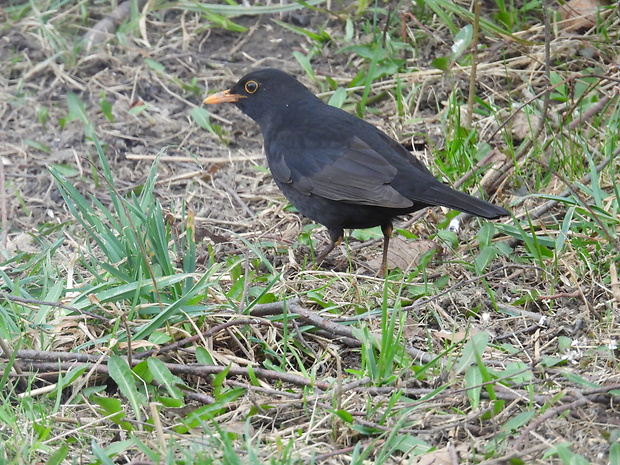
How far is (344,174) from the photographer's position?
192 inches

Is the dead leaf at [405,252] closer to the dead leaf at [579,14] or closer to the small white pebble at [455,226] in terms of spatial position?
the small white pebble at [455,226]

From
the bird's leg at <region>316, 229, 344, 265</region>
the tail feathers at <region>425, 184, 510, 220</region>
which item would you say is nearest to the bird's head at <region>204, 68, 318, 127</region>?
the bird's leg at <region>316, 229, 344, 265</region>

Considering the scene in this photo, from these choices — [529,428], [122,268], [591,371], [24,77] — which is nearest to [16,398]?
[122,268]

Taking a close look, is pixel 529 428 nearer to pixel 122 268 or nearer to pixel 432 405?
pixel 432 405

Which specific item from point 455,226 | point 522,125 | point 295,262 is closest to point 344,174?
point 295,262

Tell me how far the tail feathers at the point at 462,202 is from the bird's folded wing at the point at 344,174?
0.15 meters

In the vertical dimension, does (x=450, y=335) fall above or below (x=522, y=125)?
below

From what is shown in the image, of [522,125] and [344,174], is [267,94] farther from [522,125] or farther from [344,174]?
[522,125]

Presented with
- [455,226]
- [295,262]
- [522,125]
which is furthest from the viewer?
[522,125]

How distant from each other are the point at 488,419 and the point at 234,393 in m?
1.00

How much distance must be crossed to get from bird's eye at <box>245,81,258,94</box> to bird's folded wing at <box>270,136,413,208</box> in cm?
74

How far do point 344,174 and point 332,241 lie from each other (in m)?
0.41

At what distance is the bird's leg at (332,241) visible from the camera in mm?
4996

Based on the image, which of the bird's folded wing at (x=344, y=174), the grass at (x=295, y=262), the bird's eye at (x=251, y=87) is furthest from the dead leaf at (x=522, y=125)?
the bird's eye at (x=251, y=87)
